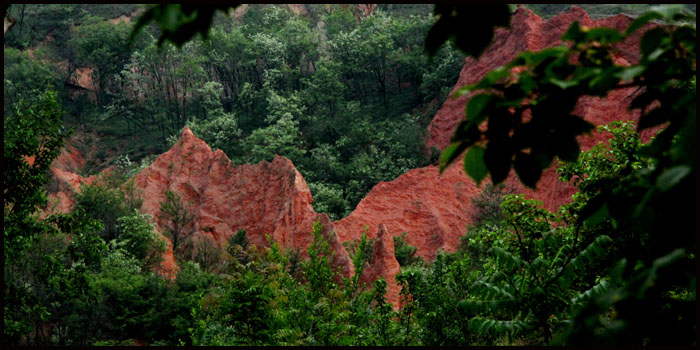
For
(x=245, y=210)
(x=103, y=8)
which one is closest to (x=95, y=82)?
(x=103, y=8)

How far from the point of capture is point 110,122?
132 ft

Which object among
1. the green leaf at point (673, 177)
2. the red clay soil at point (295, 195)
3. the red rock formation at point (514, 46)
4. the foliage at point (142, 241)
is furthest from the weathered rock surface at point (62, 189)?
the green leaf at point (673, 177)

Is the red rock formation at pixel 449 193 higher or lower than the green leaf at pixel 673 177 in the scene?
lower

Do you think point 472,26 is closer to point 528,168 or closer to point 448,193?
point 528,168

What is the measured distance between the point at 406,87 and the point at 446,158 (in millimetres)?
37584

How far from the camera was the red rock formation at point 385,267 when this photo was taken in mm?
17172

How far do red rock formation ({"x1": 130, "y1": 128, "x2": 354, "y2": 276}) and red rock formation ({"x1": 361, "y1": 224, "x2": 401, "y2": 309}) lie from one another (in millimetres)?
3525

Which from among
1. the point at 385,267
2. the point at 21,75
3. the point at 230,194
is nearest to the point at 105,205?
the point at 230,194

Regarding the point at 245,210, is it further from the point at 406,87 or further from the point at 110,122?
the point at 110,122

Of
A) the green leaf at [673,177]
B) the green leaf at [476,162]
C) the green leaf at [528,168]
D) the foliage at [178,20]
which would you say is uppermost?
the foliage at [178,20]

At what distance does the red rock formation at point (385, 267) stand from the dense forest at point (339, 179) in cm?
131

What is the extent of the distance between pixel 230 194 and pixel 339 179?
689 cm

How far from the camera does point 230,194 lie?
23609 millimetres

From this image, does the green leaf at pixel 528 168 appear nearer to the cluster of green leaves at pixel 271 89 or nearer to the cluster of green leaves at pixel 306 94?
the cluster of green leaves at pixel 306 94
